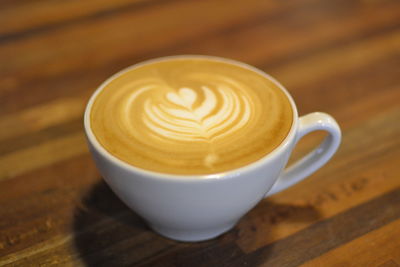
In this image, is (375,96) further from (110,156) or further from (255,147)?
(110,156)

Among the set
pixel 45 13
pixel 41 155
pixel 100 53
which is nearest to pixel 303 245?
pixel 41 155

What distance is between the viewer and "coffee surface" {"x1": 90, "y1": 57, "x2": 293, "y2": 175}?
49 cm

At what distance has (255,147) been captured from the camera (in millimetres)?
501

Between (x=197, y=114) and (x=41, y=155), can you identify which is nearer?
(x=197, y=114)

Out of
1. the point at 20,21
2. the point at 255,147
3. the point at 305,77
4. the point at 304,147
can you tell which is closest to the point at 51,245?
the point at 255,147

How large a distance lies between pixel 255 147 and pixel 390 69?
514 mm

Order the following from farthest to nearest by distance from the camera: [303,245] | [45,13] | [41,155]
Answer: [45,13] < [41,155] < [303,245]

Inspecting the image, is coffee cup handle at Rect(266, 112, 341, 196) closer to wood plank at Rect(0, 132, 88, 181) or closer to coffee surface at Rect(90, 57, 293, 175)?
coffee surface at Rect(90, 57, 293, 175)

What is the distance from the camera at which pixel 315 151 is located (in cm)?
60

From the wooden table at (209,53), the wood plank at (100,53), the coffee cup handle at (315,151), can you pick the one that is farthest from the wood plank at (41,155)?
the coffee cup handle at (315,151)

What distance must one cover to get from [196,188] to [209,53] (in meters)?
0.54

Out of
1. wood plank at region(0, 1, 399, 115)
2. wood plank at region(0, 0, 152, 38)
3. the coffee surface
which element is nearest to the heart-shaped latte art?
the coffee surface

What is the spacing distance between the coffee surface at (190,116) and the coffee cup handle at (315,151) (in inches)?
1.0

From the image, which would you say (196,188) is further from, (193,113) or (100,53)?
(100,53)
